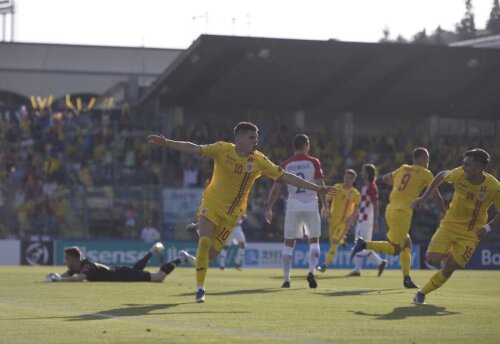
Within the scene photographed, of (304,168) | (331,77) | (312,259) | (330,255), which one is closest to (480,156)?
(304,168)

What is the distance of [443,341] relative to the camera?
1035 centimetres

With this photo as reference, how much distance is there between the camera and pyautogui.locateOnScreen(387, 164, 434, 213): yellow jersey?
20.3m

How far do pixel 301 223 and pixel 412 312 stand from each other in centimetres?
676

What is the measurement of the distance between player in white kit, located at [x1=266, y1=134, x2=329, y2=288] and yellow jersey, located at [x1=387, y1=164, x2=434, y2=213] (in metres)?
1.27

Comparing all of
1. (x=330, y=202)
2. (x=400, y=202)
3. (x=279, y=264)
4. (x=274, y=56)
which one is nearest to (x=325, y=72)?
(x=274, y=56)

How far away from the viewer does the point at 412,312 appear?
13.6 meters

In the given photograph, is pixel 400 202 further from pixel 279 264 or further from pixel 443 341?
pixel 279 264

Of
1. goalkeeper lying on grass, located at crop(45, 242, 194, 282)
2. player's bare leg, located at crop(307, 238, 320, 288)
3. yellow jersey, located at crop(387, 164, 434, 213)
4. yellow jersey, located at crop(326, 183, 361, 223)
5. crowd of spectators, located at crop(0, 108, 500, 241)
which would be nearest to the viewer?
player's bare leg, located at crop(307, 238, 320, 288)

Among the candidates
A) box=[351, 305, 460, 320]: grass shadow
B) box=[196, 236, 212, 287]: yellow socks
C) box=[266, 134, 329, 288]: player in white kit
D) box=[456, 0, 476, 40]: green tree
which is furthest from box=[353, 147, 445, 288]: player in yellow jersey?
box=[456, 0, 476, 40]: green tree

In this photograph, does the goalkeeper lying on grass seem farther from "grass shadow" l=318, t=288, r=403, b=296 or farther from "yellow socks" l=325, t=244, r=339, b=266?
"yellow socks" l=325, t=244, r=339, b=266

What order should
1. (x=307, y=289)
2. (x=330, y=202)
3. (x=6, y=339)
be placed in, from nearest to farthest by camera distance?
(x=6, y=339)
(x=307, y=289)
(x=330, y=202)

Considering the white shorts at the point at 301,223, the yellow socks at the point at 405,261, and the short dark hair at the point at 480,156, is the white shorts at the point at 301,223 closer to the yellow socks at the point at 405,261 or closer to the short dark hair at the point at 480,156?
the yellow socks at the point at 405,261

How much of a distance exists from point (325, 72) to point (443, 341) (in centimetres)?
3429

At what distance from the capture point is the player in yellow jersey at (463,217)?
14.6 m
